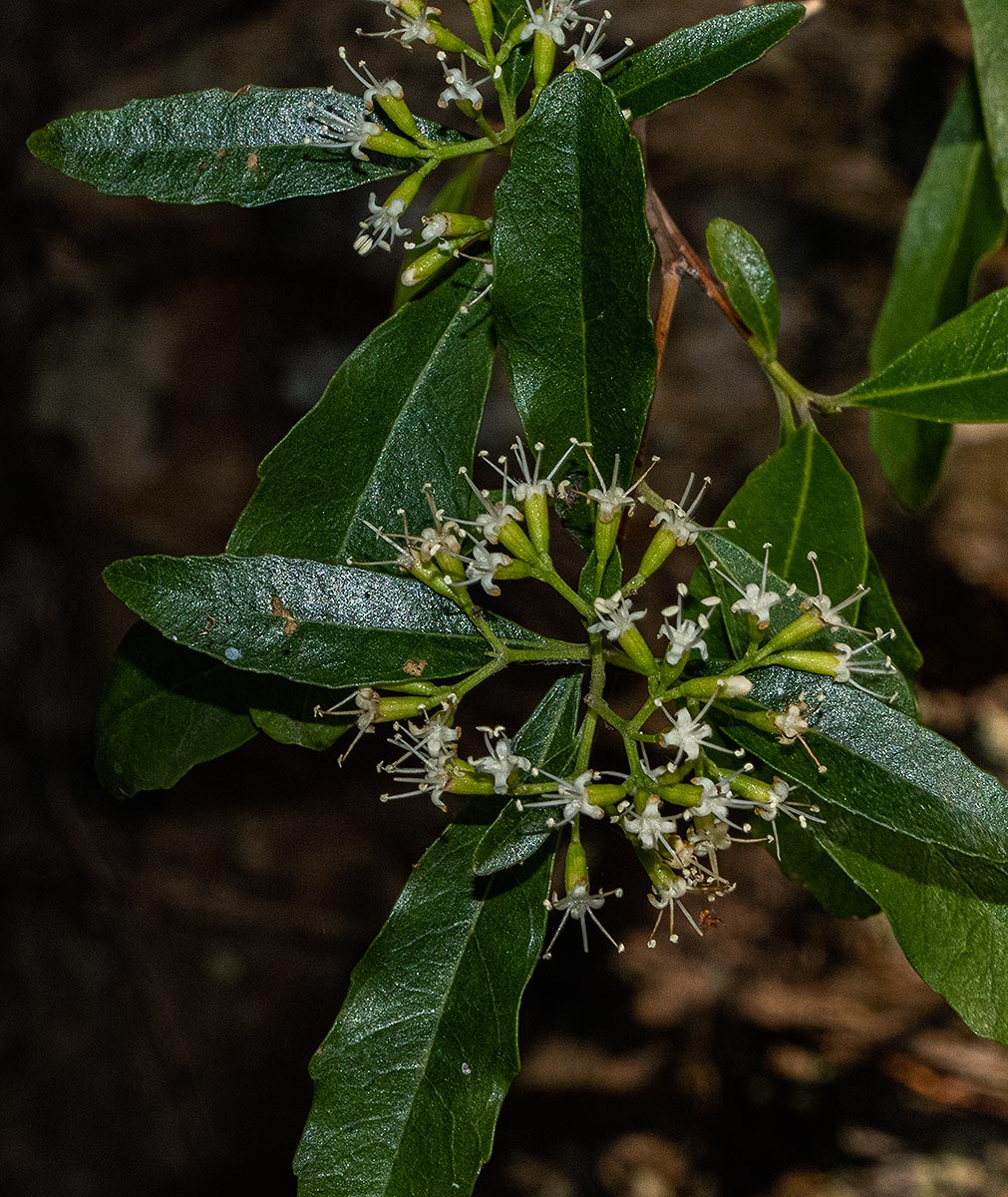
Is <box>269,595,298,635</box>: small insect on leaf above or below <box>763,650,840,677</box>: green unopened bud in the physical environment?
above

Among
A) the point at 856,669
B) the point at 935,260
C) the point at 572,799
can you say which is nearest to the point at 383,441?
the point at 572,799

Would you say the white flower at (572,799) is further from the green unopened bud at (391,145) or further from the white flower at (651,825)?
the green unopened bud at (391,145)

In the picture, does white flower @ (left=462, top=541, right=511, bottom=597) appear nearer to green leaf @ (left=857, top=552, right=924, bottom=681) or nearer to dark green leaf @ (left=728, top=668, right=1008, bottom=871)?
dark green leaf @ (left=728, top=668, right=1008, bottom=871)

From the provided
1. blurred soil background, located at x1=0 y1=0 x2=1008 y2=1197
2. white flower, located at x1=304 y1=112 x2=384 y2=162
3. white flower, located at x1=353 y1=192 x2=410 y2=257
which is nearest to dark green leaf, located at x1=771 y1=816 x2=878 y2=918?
white flower, located at x1=353 y1=192 x2=410 y2=257

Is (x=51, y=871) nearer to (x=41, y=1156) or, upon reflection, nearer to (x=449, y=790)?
(x=41, y=1156)

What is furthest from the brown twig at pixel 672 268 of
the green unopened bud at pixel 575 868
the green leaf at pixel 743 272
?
the green unopened bud at pixel 575 868

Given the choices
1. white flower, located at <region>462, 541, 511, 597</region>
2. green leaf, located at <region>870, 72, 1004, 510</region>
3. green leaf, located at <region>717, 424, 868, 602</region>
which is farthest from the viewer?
green leaf, located at <region>870, 72, 1004, 510</region>

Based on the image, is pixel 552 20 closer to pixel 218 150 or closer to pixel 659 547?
pixel 218 150
